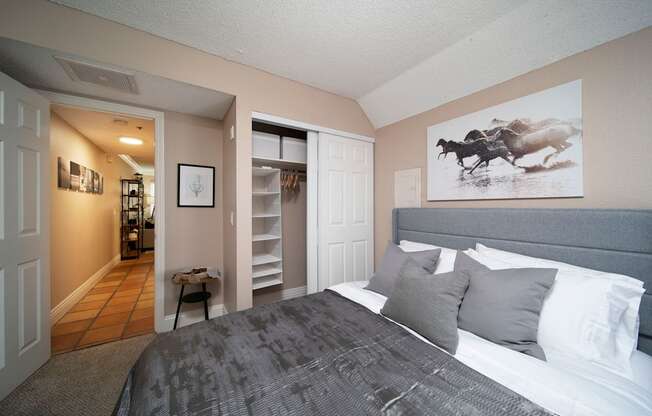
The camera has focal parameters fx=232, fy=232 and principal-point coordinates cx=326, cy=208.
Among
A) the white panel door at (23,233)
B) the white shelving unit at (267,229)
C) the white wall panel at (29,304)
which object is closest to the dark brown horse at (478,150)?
the white shelving unit at (267,229)

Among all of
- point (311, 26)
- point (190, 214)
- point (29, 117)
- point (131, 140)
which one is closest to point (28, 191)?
point (29, 117)

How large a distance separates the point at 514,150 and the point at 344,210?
1.66 meters

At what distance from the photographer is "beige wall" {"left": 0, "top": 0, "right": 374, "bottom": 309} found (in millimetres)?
1475

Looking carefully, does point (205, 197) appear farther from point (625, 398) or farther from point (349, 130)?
point (625, 398)

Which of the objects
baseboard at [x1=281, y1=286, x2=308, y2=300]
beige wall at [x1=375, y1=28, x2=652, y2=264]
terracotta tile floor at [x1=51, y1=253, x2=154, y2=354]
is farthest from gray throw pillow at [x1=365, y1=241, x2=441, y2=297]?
terracotta tile floor at [x1=51, y1=253, x2=154, y2=354]

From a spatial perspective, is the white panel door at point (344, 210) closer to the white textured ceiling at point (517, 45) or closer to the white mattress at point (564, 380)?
the white textured ceiling at point (517, 45)

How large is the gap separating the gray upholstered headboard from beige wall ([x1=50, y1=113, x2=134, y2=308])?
423cm

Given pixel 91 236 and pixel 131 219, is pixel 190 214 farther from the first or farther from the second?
pixel 131 219

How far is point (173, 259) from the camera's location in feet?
8.27

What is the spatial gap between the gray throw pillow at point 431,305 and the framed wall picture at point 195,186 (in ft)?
7.46

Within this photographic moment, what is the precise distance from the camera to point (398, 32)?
1736mm

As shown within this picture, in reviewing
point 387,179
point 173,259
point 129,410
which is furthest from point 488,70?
point 173,259

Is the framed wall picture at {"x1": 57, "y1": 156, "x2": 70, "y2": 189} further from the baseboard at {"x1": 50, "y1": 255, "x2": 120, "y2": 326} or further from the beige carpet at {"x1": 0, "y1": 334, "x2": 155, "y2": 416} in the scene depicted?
the beige carpet at {"x1": 0, "y1": 334, "x2": 155, "y2": 416}

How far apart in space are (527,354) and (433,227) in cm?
129
